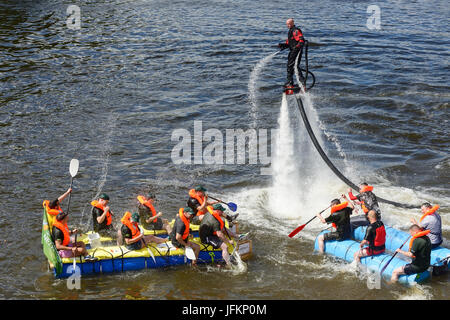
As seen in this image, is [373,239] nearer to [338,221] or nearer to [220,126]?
[338,221]

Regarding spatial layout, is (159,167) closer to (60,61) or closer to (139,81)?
(139,81)

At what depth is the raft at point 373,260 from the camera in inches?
531

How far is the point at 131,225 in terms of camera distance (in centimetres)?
1412

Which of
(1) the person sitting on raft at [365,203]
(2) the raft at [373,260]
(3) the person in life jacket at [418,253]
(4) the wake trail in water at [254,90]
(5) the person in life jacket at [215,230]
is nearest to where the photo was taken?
(3) the person in life jacket at [418,253]

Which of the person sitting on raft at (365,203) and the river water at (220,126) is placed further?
the person sitting on raft at (365,203)

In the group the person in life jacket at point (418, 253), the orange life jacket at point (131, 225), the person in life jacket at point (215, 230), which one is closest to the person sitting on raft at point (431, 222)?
the person in life jacket at point (418, 253)

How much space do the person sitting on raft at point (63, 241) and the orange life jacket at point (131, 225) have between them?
3.96 feet

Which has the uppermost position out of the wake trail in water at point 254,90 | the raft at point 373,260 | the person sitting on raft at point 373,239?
the wake trail in water at point 254,90

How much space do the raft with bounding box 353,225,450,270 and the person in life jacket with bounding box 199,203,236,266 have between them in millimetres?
3909

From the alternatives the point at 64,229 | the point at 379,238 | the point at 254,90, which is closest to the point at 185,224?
the point at 64,229

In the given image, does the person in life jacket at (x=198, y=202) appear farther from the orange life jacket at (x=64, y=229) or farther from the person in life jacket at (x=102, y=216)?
the orange life jacket at (x=64, y=229)

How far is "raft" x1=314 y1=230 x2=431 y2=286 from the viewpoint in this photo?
44.3 ft

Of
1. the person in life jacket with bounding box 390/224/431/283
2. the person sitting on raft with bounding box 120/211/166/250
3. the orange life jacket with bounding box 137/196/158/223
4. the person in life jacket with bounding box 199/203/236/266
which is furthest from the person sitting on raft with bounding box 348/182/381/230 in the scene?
the person sitting on raft with bounding box 120/211/166/250

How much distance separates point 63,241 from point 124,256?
1606 millimetres
